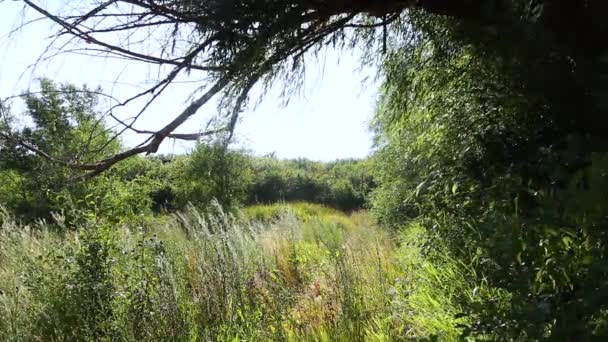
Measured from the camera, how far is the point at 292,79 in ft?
11.1

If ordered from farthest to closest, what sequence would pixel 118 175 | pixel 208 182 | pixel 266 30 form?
pixel 208 182
pixel 118 175
pixel 266 30

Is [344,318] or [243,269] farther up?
[243,269]

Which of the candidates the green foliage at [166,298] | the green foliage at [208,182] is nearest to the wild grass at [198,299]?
the green foliage at [166,298]

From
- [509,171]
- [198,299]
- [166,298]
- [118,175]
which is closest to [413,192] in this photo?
[509,171]

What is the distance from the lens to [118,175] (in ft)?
35.8

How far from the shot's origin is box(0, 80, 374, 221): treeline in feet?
9.79

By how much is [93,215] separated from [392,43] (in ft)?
8.36

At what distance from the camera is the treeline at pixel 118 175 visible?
9.79ft

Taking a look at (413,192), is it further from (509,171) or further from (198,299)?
(198,299)

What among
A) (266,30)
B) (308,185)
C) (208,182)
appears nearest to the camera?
(266,30)

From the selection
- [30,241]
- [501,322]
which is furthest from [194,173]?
[501,322]

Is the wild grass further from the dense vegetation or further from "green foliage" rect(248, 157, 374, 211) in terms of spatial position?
"green foliage" rect(248, 157, 374, 211)

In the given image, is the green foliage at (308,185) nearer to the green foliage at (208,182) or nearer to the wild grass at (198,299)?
the green foliage at (208,182)

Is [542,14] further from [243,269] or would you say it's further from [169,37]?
[243,269]
